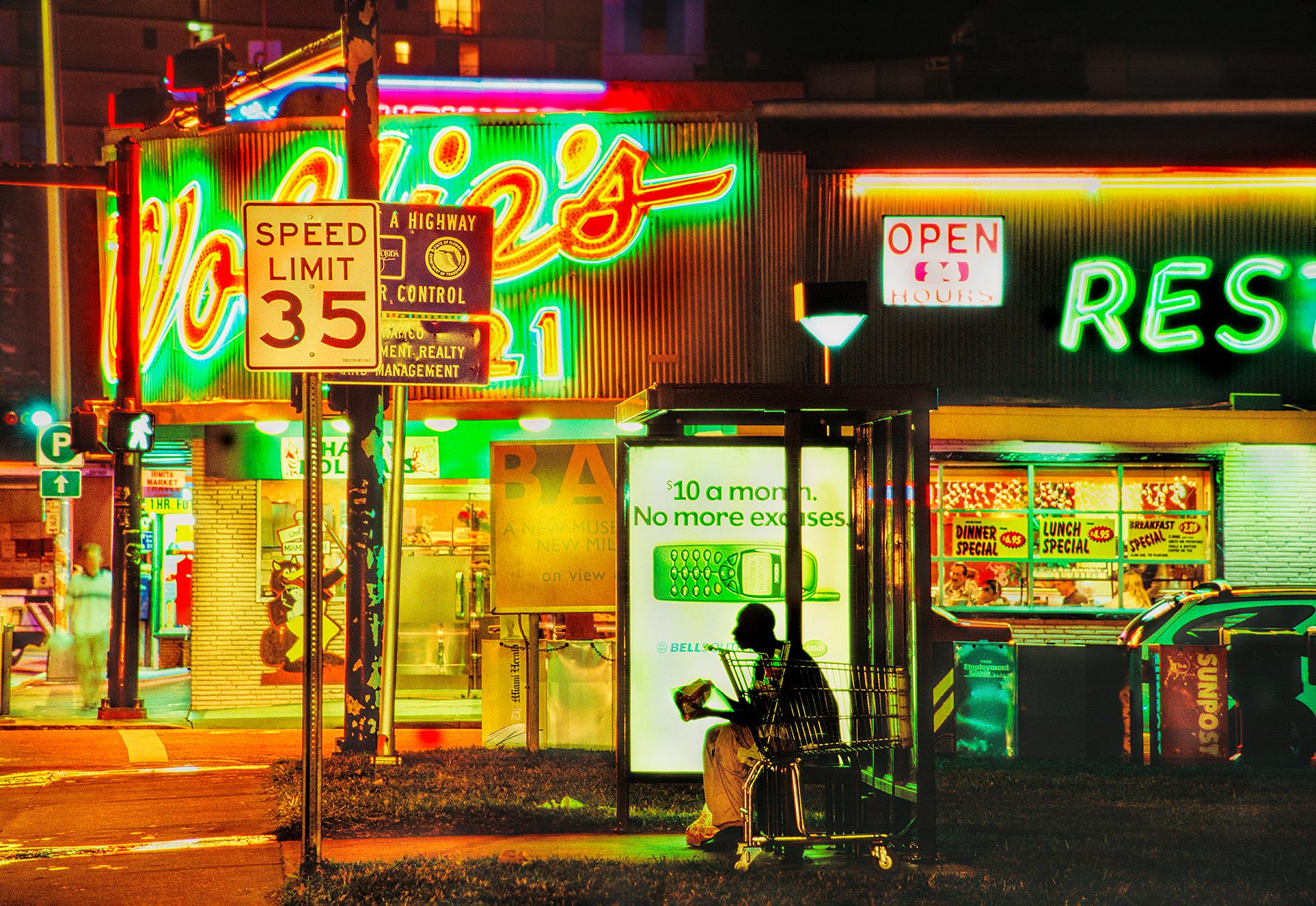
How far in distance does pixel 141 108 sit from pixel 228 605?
230 inches

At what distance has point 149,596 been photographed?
2016 cm

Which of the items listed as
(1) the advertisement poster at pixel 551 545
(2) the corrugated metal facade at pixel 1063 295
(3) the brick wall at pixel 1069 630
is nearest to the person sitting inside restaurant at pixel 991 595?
(3) the brick wall at pixel 1069 630

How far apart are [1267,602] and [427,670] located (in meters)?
10.0

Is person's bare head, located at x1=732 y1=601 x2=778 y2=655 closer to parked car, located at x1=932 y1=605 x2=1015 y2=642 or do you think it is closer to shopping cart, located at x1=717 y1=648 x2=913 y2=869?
shopping cart, located at x1=717 y1=648 x2=913 y2=869

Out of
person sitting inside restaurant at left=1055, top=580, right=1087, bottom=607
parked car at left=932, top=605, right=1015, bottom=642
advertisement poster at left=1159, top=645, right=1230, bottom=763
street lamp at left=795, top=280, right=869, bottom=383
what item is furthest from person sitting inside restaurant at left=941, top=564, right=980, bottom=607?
street lamp at left=795, top=280, right=869, bottom=383

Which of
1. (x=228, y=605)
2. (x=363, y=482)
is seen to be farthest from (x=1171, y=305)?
(x=228, y=605)

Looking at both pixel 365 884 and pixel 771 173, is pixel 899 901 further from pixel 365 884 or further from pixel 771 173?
pixel 771 173

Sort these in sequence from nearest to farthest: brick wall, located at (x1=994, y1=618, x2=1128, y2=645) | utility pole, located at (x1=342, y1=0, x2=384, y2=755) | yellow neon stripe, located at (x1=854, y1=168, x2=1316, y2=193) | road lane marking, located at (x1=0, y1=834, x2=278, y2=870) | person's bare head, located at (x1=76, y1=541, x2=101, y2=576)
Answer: road lane marking, located at (x1=0, y1=834, x2=278, y2=870) → utility pole, located at (x1=342, y1=0, x2=384, y2=755) → brick wall, located at (x1=994, y1=618, x2=1128, y2=645) → yellow neon stripe, located at (x1=854, y1=168, x2=1316, y2=193) → person's bare head, located at (x1=76, y1=541, x2=101, y2=576)

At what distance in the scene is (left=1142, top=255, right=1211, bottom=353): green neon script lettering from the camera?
15352 millimetres

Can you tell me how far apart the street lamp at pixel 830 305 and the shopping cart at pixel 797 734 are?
1.81 meters

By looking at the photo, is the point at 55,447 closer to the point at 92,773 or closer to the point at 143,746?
the point at 143,746

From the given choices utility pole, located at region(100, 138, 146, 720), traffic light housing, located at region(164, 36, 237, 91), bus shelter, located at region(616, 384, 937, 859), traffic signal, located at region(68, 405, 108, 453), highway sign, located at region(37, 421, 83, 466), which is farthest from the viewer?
highway sign, located at region(37, 421, 83, 466)

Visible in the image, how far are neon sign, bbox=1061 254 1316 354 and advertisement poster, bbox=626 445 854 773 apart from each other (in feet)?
27.3

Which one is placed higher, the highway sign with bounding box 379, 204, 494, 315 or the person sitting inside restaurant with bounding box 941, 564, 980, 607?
the highway sign with bounding box 379, 204, 494, 315
